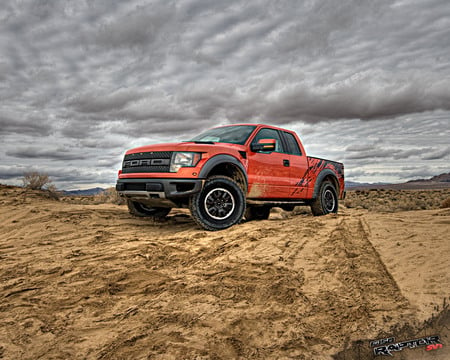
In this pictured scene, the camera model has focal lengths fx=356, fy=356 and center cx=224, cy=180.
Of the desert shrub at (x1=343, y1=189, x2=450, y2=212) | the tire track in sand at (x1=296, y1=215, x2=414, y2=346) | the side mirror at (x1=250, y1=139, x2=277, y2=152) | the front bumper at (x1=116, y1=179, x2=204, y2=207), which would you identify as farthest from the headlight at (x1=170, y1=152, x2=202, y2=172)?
the desert shrub at (x1=343, y1=189, x2=450, y2=212)

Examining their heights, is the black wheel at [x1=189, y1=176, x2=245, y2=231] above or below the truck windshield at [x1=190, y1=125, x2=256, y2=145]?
below

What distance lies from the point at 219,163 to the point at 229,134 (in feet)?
4.19

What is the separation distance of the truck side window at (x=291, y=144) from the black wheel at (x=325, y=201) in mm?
1281

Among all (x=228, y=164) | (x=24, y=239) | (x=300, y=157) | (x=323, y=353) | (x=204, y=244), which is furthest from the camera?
(x=300, y=157)

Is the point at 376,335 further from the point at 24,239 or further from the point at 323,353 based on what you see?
the point at 24,239

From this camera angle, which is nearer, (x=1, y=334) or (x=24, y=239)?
(x=1, y=334)

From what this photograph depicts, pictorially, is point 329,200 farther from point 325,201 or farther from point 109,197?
point 109,197

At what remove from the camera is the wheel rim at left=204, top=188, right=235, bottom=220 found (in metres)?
6.14

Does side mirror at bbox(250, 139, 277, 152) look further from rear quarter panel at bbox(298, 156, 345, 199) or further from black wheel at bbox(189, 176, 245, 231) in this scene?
rear quarter panel at bbox(298, 156, 345, 199)

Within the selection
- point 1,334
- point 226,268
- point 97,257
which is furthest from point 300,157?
point 1,334

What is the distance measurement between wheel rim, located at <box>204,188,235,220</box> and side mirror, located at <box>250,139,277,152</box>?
1071mm

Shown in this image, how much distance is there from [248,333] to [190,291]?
893 millimetres

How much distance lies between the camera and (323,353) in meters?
2.87

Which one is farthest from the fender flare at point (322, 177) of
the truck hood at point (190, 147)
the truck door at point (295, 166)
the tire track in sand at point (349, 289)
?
the tire track in sand at point (349, 289)
